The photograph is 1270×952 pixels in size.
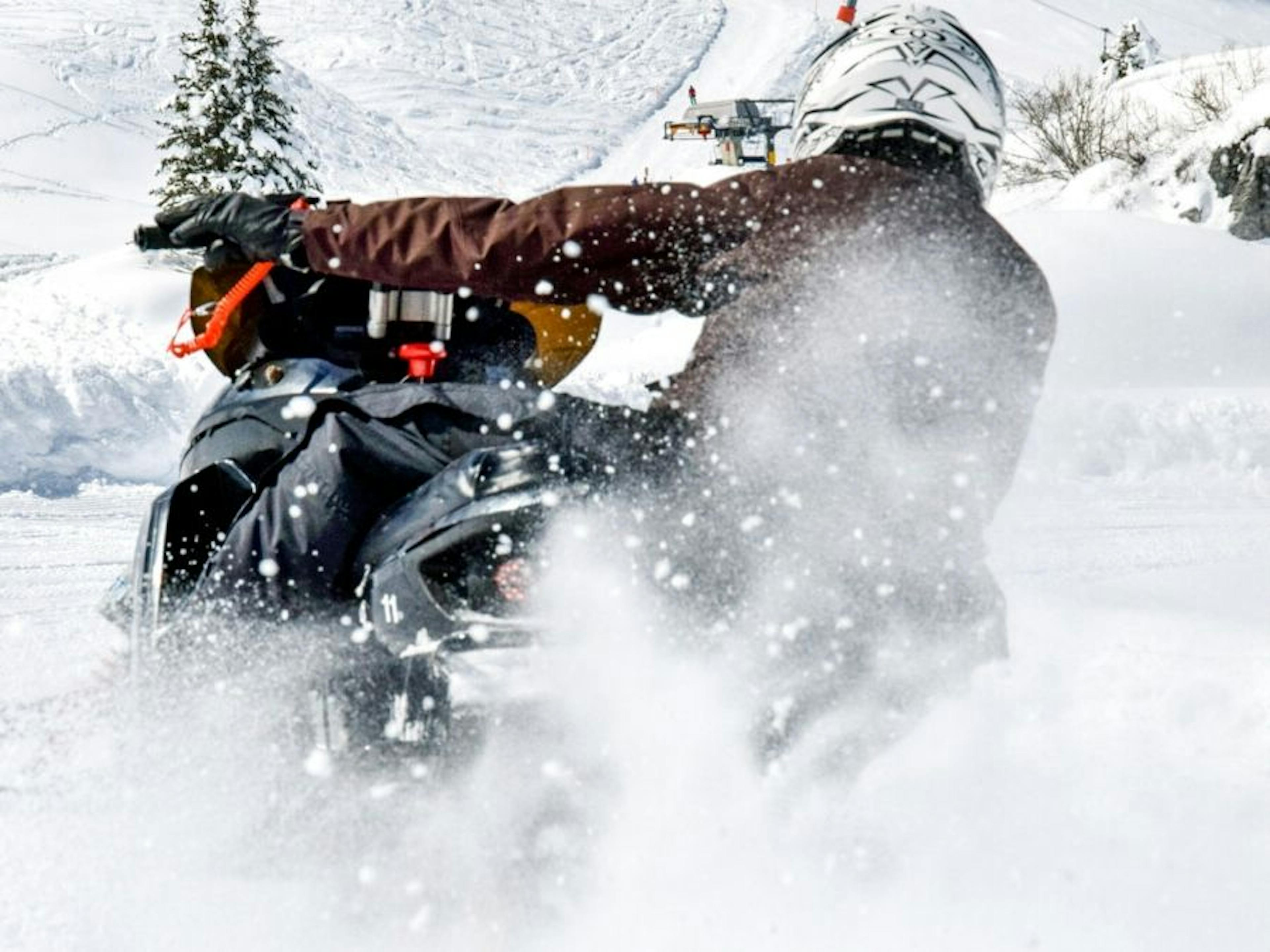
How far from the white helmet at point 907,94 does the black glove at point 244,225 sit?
92 centimetres

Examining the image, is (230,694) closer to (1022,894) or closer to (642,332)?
(1022,894)

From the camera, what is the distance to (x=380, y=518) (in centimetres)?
221

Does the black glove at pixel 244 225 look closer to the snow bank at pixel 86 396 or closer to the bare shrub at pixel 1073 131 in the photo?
the snow bank at pixel 86 396

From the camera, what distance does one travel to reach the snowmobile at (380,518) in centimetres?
202

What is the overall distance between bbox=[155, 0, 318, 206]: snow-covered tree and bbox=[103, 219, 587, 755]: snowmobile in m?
21.0

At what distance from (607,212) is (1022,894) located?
1.60 m

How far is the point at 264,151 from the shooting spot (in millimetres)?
23547

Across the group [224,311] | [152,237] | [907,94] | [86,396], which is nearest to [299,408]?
[224,311]

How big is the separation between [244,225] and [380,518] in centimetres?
60

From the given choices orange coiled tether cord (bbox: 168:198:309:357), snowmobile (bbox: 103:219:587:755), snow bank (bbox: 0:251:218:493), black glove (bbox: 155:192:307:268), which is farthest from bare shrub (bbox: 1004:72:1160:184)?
black glove (bbox: 155:192:307:268)

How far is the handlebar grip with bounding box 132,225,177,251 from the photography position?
2.55 m

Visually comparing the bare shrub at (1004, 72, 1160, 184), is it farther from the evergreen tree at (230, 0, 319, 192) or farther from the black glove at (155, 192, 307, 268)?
the black glove at (155, 192, 307, 268)

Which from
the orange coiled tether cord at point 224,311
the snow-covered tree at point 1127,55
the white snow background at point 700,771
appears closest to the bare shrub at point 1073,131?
the white snow background at point 700,771

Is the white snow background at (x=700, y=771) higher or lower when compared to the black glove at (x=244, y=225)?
lower
